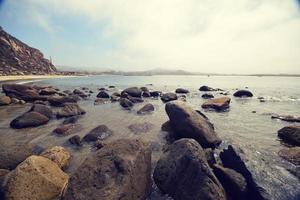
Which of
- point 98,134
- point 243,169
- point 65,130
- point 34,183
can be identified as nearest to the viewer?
point 34,183

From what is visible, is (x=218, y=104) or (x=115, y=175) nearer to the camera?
(x=115, y=175)

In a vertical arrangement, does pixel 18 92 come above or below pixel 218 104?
above

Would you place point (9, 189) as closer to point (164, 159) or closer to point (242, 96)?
point (164, 159)

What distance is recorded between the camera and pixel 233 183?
563 cm

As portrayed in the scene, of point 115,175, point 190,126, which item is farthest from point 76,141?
point 115,175

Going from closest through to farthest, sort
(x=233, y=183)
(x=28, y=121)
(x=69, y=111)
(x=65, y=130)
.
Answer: (x=233, y=183), (x=65, y=130), (x=28, y=121), (x=69, y=111)

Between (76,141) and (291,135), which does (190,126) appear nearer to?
(291,135)

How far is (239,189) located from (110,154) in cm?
319

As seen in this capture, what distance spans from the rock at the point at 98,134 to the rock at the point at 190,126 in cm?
322

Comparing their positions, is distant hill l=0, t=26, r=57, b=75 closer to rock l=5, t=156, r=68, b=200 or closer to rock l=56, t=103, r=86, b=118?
rock l=56, t=103, r=86, b=118

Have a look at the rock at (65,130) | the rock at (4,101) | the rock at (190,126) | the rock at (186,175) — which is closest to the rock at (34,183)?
the rock at (186,175)

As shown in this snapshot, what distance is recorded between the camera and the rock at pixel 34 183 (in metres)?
5.11

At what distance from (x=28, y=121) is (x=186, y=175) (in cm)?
1027

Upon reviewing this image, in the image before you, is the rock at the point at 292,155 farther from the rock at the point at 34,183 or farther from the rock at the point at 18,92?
the rock at the point at 18,92
